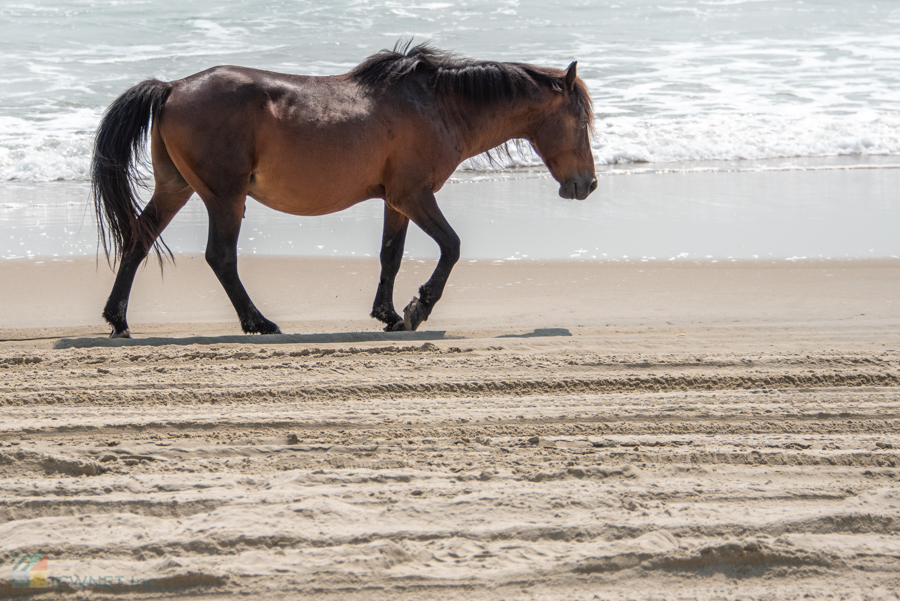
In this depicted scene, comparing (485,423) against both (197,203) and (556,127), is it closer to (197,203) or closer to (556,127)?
(556,127)

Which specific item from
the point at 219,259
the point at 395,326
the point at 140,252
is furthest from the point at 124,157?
the point at 395,326

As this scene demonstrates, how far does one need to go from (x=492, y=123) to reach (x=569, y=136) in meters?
0.49

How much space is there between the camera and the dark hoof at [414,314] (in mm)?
5031

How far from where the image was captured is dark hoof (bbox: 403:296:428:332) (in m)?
5.03

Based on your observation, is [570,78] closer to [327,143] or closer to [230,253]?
[327,143]

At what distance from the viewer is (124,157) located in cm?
483

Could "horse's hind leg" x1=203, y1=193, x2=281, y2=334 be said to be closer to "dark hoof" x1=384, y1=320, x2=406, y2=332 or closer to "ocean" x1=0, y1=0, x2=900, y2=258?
"dark hoof" x1=384, y1=320, x2=406, y2=332

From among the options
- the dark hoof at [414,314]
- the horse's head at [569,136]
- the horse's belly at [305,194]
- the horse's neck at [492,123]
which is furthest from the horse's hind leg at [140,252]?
the horse's head at [569,136]

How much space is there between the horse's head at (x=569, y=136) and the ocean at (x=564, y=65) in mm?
1642

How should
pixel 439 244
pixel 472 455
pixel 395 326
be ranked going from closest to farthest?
pixel 472 455 → pixel 439 244 → pixel 395 326

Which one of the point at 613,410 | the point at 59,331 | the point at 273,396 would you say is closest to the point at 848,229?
the point at 613,410

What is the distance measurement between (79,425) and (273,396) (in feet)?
2.59

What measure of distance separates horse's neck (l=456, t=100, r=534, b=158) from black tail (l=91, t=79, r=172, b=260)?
1756 millimetres

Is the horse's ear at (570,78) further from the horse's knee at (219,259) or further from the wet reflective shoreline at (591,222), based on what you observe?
the horse's knee at (219,259)
